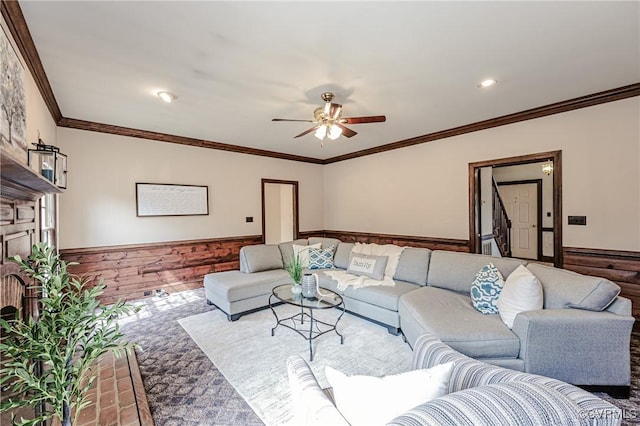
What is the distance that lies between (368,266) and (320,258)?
908 millimetres

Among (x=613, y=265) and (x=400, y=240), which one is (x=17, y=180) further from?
(x=613, y=265)

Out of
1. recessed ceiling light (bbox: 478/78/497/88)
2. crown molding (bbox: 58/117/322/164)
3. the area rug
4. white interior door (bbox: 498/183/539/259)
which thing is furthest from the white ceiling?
white interior door (bbox: 498/183/539/259)

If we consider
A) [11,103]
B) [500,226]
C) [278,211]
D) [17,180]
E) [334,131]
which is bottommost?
[500,226]

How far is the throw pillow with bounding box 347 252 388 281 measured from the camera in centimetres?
367

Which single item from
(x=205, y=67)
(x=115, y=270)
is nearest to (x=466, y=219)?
(x=205, y=67)

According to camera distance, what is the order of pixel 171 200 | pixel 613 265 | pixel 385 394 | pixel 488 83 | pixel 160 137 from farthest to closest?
pixel 171 200
pixel 160 137
pixel 613 265
pixel 488 83
pixel 385 394

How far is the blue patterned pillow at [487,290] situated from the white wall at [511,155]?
5.67 feet

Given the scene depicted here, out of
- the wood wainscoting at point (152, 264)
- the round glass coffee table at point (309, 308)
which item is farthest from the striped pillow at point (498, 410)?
the wood wainscoting at point (152, 264)

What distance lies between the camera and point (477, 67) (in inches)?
98.5

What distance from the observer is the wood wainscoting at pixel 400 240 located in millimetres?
4500

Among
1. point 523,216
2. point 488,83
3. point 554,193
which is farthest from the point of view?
point 523,216

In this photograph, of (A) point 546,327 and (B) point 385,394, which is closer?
(B) point 385,394

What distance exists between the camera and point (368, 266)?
3766mm

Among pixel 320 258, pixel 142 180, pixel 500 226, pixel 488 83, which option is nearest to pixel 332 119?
pixel 488 83
